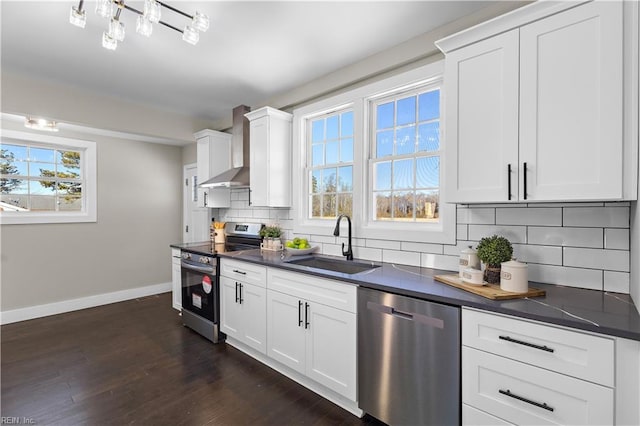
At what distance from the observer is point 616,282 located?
1.61m

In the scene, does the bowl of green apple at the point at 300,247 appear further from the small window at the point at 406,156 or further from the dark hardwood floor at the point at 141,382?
the dark hardwood floor at the point at 141,382

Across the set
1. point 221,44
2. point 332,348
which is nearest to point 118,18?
point 221,44

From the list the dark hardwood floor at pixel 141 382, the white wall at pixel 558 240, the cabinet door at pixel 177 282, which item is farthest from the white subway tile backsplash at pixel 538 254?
the cabinet door at pixel 177 282

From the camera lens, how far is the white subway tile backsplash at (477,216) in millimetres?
2021

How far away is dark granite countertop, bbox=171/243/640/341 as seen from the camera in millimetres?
1193

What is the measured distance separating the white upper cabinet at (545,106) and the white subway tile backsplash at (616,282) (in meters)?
0.52

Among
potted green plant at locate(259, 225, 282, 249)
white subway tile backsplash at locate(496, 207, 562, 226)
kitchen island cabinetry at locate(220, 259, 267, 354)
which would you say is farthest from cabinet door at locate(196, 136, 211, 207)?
white subway tile backsplash at locate(496, 207, 562, 226)

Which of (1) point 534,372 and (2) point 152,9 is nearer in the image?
(1) point 534,372

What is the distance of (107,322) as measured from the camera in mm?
3672

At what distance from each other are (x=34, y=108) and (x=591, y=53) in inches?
178

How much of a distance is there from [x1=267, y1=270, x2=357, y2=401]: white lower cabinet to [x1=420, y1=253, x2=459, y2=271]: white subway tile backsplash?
0.73m

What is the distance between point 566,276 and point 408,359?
1044 millimetres

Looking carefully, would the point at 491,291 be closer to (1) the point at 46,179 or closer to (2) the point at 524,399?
(2) the point at 524,399

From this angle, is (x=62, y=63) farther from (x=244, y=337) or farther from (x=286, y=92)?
(x=244, y=337)
